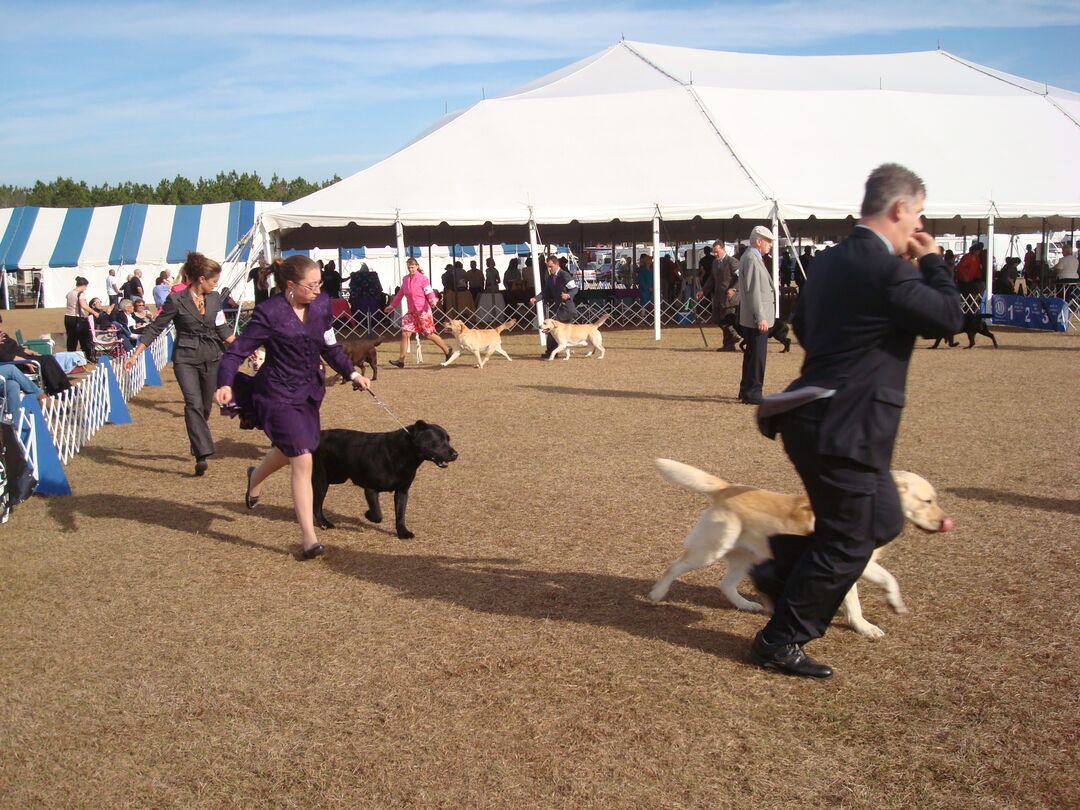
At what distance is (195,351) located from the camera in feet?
25.8

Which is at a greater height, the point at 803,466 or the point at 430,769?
the point at 803,466

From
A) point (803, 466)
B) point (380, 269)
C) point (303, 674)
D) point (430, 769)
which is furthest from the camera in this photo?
point (380, 269)

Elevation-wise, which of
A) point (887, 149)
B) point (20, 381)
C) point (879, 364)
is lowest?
point (20, 381)

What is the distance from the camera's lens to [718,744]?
3.29m

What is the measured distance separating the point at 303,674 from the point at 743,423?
6.57 m

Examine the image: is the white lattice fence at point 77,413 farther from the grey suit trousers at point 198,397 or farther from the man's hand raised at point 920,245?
the man's hand raised at point 920,245

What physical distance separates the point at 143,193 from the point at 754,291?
252ft

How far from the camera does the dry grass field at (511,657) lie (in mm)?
3133

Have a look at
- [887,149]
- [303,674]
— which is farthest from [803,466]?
[887,149]

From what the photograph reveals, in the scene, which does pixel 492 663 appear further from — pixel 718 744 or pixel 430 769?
pixel 718 744

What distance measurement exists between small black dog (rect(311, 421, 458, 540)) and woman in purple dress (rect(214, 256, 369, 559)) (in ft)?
1.42

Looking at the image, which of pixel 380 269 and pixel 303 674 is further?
pixel 380 269

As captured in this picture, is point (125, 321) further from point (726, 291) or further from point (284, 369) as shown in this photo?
point (284, 369)

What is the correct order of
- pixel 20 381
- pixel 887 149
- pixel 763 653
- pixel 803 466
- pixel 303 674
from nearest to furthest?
pixel 803 466, pixel 763 653, pixel 303 674, pixel 20 381, pixel 887 149
